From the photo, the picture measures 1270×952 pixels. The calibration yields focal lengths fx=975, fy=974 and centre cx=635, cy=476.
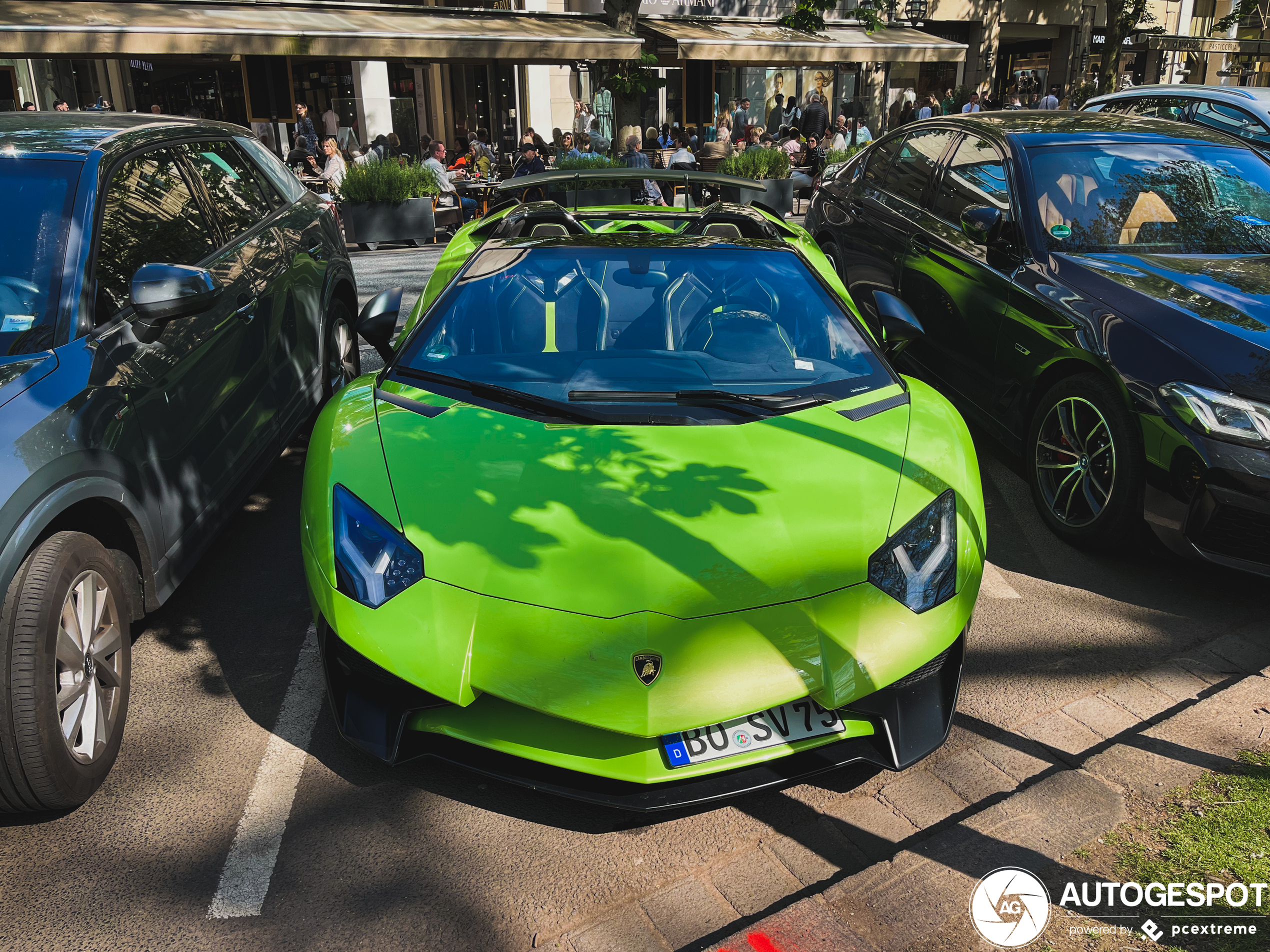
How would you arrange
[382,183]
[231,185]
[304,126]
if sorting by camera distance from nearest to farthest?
[231,185] < [382,183] < [304,126]

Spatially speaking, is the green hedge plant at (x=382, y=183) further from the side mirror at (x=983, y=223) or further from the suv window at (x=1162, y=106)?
the side mirror at (x=983, y=223)

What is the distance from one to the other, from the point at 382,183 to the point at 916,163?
7.44 m

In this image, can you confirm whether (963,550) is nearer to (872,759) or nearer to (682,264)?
(872,759)

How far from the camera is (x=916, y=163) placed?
6133 mm

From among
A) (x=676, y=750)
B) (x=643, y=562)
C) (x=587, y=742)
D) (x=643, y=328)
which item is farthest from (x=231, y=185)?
(x=676, y=750)

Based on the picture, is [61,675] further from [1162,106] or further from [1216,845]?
[1162,106]

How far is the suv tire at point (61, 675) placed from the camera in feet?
8.29

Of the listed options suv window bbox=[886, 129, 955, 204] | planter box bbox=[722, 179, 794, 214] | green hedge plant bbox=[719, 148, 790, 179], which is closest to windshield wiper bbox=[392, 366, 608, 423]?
suv window bbox=[886, 129, 955, 204]

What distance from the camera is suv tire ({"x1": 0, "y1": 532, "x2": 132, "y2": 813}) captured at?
8.29ft

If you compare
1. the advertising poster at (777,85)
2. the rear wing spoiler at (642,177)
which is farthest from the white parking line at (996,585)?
the advertising poster at (777,85)

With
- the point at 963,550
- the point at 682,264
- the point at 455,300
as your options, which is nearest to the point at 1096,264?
the point at 682,264

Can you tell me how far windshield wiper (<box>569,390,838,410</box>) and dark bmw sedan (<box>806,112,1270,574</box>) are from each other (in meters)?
1.52

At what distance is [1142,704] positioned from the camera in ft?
10.5

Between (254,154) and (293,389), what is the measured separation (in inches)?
55.7
